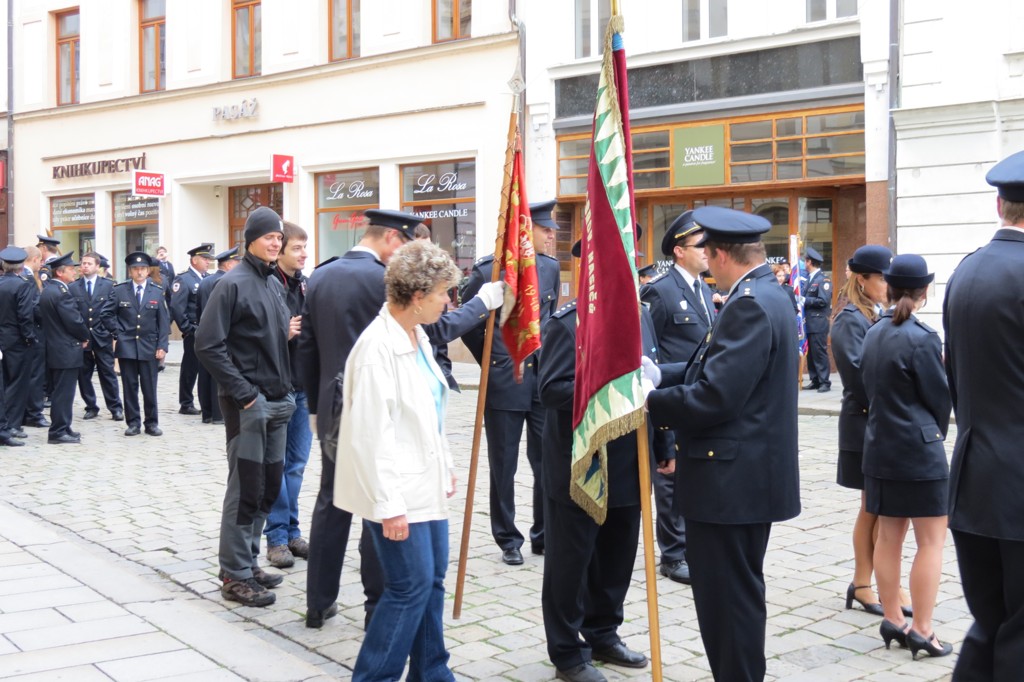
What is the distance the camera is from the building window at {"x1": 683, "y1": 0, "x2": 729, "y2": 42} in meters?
18.0

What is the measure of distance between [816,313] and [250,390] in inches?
480

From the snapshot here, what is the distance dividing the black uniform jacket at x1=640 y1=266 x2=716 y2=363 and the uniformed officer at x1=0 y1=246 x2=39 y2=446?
27.7 feet

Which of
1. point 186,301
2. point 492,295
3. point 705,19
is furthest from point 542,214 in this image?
point 705,19

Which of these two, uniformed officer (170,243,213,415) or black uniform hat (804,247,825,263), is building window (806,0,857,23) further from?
uniformed officer (170,243,213,415)

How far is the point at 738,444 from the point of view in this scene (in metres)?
4.06

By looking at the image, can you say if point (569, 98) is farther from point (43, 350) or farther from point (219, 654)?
point (219, 654)

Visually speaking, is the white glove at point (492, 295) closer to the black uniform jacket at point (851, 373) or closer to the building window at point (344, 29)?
the black uniform jacket at point (851, 373)

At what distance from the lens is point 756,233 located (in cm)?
415

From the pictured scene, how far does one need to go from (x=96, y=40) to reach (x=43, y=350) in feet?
53.2

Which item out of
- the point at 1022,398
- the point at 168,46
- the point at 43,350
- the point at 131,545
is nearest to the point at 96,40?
the point at 168,46

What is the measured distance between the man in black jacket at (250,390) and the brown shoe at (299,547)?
1.95 ft

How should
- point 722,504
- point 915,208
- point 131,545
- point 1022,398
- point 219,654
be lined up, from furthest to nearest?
1. point 915,208
2. point 131,545
3. point 219,654
4. point 722,504
5. point 1022,398

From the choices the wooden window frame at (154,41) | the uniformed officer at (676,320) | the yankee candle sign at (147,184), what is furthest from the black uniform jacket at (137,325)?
the wooden window frame at (154,41)

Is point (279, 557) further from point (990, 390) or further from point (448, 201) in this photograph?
point (448, 201)
